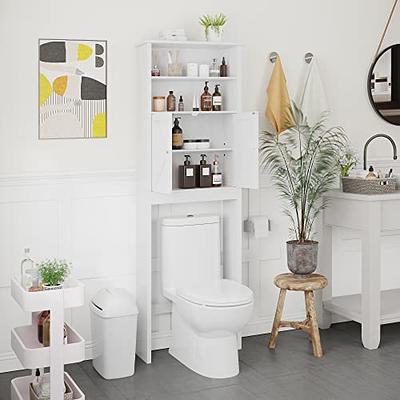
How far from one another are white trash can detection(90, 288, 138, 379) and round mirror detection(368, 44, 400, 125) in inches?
87.2

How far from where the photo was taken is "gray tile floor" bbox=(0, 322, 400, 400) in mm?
3934

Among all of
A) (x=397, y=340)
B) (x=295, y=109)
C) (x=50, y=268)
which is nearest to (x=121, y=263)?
(x=50, y=268)

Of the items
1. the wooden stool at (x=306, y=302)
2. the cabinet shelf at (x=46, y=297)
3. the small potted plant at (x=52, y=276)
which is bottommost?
the wooden stool at (x=306, y=302)

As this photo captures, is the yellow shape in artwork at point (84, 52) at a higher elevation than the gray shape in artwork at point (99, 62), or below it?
higher

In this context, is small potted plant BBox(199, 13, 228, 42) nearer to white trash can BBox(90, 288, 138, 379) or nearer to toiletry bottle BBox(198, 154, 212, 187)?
toiletry bottle BBox(198, 154, 212, 187)

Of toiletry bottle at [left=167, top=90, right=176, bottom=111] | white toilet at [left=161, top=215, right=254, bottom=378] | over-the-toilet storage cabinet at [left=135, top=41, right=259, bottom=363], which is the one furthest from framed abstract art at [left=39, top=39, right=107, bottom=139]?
white toilet at [left=161, top=215, right=254, bottom=378]

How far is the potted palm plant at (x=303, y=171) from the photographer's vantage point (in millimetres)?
4668

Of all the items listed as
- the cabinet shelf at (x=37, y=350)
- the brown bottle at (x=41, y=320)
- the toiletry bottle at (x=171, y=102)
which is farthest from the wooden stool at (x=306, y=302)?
the brown bottle at (x=41, y=320)

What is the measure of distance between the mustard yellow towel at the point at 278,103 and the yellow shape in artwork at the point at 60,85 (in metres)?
1.26

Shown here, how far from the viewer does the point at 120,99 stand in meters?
4.45

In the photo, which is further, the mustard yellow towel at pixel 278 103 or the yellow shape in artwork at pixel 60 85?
the mustard yellow towel at pixel 278 103

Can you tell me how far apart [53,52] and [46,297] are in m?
1.48

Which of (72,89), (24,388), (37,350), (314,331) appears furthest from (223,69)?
(24,388)

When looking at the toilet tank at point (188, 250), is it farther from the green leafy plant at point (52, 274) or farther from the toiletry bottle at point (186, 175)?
the green leafy plant at point (52, 274)
